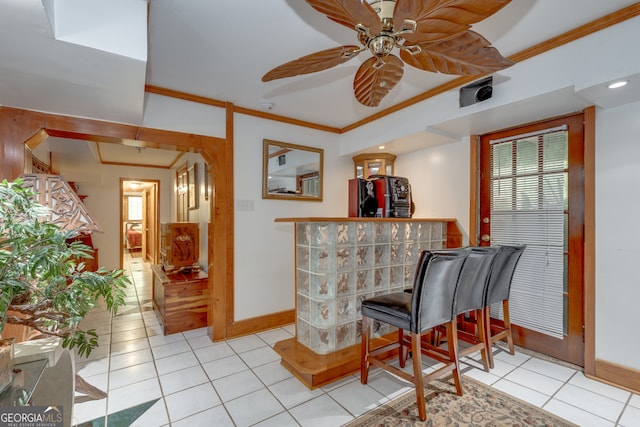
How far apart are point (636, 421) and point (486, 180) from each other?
2.06 m

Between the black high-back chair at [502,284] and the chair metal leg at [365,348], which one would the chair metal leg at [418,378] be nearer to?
the chair metal leg at [365,348]

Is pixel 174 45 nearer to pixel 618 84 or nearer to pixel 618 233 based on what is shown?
pixel 618 84

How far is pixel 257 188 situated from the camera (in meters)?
3.32

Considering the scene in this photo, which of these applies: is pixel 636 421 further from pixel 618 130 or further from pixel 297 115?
pixel 297 115

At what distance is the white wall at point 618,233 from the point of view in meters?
2.07

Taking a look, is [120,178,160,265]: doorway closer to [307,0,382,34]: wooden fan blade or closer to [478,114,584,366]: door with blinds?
[307,0,382,34]: wooden fan blade

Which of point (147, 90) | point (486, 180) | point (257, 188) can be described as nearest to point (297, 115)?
point (257, 188)

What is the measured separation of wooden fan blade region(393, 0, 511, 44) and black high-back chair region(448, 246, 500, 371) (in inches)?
52.5

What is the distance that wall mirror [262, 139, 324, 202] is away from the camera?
3.38 m

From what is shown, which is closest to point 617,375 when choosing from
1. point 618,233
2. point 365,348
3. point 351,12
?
point 618,233

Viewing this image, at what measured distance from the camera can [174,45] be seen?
6.75 ft

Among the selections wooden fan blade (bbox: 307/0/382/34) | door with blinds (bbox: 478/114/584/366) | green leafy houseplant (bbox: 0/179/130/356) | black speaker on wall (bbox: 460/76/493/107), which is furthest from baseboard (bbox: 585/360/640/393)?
green leafy houseplant (bbox: 0/179/130/356)

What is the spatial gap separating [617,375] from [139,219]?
13.2 m

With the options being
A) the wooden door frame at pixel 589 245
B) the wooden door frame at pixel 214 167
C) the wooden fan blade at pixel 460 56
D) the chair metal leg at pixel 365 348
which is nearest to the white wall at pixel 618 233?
the wooden door frame at pixel 589 245
